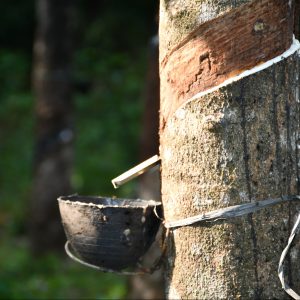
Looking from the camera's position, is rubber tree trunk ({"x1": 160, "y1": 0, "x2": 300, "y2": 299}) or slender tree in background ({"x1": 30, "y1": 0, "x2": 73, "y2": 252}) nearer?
rubber tree trunk ({"x1": 160, "y1": 0, "x2": 300, "y2": 299})

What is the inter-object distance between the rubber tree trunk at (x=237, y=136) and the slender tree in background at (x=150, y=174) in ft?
8.40

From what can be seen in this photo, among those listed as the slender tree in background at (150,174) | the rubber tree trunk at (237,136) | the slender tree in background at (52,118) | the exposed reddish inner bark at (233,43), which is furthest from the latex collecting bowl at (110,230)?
the slender tree in background at (52,118)

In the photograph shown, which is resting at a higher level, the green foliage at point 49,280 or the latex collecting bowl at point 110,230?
the latex collecting bowl at point 110,230

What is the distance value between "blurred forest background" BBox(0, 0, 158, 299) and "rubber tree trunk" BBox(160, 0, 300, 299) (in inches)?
136

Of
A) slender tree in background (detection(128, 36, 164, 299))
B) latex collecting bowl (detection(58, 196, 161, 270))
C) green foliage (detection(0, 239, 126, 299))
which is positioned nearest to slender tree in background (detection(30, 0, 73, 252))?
green foliage (detection(0, 239, 126, 299))

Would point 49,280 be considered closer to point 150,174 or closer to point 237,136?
point 150,174

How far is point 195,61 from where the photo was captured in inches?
98.0

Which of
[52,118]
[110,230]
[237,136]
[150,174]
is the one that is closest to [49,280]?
[52,118]

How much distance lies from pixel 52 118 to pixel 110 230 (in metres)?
4.83

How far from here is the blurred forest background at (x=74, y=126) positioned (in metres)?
7.12

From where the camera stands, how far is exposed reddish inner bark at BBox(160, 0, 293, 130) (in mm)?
2420

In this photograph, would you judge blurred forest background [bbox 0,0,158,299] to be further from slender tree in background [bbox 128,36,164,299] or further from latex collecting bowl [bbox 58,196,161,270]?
latex collecting bowl [bbox 58,196,161,270]

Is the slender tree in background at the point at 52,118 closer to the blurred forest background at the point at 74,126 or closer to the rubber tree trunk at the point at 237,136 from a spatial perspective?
the blurred forest background at the point at 74,126

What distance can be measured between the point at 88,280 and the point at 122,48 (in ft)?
26.2
